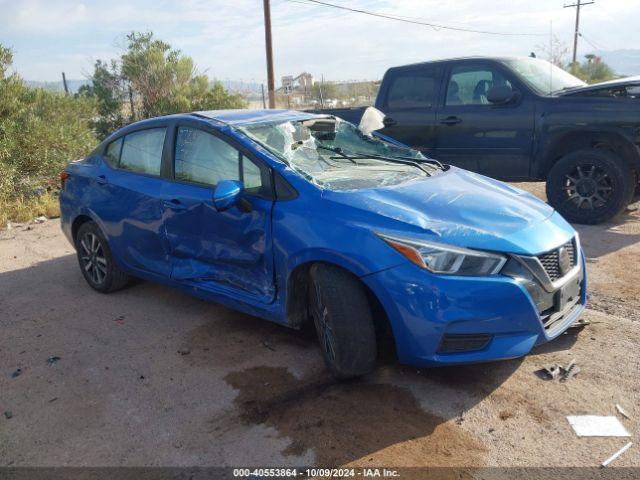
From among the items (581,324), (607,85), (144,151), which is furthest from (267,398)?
(607,85)

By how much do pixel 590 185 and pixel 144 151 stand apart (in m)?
4.99

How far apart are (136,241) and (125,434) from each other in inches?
77.6

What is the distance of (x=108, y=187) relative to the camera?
5.01 metres

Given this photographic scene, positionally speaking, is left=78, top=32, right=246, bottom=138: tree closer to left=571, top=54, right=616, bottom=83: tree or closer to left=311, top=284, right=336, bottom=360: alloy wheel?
left=311, top=284, right=336, bottom=360: alloy wheel

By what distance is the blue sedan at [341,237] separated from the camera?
3061mm

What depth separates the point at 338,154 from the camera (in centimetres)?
440

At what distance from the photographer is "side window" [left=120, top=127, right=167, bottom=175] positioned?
4.65 meters

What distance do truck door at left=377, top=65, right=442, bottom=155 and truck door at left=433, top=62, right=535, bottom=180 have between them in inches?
5.9

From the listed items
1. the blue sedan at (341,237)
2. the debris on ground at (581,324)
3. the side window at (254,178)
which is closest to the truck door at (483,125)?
the blue sedan at (341,237)

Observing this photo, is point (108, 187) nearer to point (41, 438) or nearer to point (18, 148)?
point (41, 438)

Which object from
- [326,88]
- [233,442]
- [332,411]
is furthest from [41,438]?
[326,88]

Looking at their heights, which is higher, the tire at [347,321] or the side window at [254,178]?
the side window at [254,178]

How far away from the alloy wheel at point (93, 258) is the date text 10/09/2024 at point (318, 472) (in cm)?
309

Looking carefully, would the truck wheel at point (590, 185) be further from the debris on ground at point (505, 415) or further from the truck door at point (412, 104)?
the debris on ground at point (505, 415)
